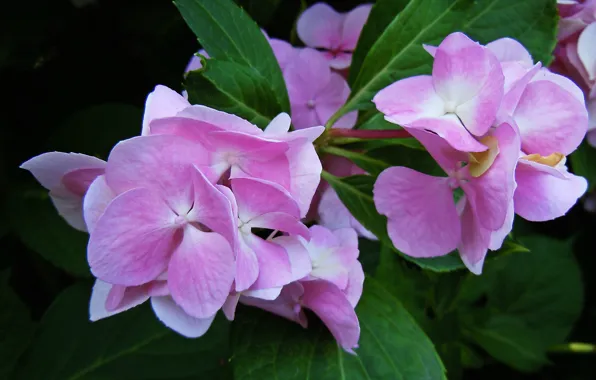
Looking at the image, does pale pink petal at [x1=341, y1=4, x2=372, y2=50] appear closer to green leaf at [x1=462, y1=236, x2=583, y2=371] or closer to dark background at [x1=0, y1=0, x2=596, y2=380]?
dark background at [x1=0, y1=0, x2=596, y2=380]

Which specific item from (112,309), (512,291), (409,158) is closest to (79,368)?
(112,309)

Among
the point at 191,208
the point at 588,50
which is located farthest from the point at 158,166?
the point at 588,50

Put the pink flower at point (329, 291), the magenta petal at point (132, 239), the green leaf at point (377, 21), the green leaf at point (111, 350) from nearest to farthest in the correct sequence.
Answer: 1. the magenta petal at point (132, 239)
2. the pink flower at point (329, 291)
3. the green leaf at point (377, 21)
4. the green leaf at point (111, 350)

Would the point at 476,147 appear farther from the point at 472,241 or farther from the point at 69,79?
the point at 69,79

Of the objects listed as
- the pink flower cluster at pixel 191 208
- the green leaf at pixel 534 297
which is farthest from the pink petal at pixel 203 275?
the green leaf at pixel 534 297

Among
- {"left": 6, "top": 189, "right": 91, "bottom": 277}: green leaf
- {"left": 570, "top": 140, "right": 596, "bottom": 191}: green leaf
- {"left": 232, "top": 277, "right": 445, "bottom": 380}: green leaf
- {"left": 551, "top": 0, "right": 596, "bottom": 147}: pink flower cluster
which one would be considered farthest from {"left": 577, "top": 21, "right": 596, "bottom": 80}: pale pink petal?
{"left": 6, "top": 189, "right": 91, "bottom": 277}: green leaf

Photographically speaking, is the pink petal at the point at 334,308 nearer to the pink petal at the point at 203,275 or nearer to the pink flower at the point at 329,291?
the pink flower at the point at 329,291

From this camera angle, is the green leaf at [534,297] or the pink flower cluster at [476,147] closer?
the pink flower cluster at [476,147]

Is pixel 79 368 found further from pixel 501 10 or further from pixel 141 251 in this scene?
pixel 501 10
